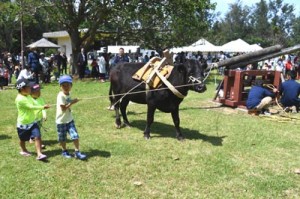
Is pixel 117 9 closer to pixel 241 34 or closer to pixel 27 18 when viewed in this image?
pixel 27 18

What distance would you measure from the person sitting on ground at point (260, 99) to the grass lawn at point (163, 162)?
101cm

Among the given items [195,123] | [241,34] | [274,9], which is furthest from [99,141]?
[274,9]

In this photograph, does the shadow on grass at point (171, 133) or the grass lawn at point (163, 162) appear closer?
the grass lawn at point (163, 162)

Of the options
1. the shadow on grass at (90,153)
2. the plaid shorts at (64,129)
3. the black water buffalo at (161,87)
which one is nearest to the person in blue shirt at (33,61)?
the black water buffalo at (161,87)

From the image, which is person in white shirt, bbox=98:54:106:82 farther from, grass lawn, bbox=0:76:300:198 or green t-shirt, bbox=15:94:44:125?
green t-shirt, bbox=15:94:44:125

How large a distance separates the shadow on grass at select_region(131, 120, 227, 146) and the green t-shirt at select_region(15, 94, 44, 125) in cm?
288

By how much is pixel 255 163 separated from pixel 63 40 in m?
45.1

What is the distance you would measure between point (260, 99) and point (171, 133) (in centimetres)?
386

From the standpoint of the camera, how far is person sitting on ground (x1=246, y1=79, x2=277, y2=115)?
11.7m

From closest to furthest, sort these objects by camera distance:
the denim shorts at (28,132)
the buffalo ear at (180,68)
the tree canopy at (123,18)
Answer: the denim shorts at (28,132)
the buffalo ear at (180,68)
the tree canopy at (123,18)

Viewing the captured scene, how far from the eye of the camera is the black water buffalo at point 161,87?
321 inches

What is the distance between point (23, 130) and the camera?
6922 millimetres

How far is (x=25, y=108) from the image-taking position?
6883 mm

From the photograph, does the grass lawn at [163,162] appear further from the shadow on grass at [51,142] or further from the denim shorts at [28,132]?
the denim shorts at [28,132]
